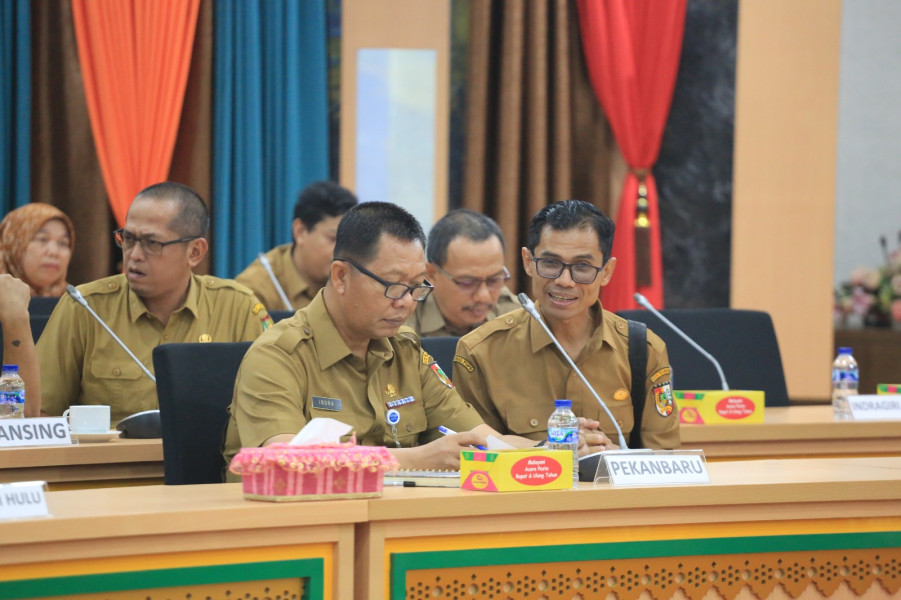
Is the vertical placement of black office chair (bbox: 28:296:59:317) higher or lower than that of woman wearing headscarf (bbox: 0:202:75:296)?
lower

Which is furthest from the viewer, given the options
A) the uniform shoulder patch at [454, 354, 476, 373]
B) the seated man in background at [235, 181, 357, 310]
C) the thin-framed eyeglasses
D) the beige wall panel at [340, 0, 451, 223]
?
the beige wall panel at [340, 0, 451, 223]

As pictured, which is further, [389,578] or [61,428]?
[61,428]

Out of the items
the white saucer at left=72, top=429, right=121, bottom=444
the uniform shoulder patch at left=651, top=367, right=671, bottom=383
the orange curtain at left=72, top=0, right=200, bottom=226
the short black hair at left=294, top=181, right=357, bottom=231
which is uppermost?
the orange curtain at left=72, top=0, right=200, bottom=226

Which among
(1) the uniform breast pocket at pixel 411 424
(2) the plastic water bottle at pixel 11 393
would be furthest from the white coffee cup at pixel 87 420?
(1) the uniform breast pocket at pixel 411 424

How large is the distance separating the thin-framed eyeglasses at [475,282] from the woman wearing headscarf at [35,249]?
4.74ft

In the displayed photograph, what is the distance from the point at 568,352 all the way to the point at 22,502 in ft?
5.15

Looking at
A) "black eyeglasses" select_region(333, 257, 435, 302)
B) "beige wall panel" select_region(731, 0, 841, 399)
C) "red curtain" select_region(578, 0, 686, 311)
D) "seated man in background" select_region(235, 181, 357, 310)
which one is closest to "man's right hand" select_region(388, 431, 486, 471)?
"black eyeglasses" select_region(333, 257, 435, 302)

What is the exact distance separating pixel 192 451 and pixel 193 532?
2.71 ft

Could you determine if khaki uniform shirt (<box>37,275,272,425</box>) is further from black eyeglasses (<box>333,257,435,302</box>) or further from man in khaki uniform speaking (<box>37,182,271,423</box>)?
black eyeglasses (<box>333,257,435,302</box>)

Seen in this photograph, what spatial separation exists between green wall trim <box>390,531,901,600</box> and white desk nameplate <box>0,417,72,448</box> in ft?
3.90

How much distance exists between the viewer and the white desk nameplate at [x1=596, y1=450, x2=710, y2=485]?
2.00 m

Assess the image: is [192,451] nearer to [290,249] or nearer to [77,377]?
[77,377]

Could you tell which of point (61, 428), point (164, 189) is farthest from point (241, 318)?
point (61, 428)

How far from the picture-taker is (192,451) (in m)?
2.48
